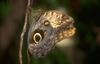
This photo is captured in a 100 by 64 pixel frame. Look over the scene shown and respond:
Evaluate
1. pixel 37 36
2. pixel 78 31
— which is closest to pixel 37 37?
pixel 37 36

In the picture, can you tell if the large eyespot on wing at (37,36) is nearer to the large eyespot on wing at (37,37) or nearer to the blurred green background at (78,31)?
the large eyespot on wing at (37,37)

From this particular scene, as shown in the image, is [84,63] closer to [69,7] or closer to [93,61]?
[93,61]

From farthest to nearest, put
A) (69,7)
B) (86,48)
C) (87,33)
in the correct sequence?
(86,48)
(87,33)
(69,7)

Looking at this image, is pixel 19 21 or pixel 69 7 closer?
pixel 69 7

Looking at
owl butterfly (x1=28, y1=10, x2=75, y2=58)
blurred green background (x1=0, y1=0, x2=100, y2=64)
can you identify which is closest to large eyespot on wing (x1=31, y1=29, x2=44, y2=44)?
owl butterfly (x1=28, y1=10, x2=75, y2=58)

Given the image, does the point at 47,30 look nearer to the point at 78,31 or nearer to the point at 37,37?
the point at 37,37

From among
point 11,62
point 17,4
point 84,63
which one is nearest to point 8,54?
point 11,62

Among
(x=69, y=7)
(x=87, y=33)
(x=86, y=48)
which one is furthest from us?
(x=86, y=48)

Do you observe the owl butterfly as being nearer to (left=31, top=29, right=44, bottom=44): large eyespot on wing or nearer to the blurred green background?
(left=31, top=29, right=44, bottom=44): large eyespot on wing
